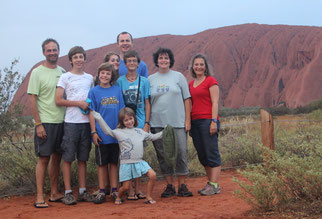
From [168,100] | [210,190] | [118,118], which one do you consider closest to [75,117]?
[118,118]

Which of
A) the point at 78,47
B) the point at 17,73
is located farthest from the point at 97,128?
the point at 17,73

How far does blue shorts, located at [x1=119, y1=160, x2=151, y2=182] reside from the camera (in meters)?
4.44

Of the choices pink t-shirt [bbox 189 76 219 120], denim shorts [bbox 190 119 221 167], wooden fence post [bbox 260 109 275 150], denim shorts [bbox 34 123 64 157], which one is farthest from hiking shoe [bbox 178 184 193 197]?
wooden fence post [bbox 260 109 275 150]

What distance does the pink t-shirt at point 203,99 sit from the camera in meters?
4.85

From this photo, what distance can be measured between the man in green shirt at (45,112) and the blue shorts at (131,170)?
0.91 metres

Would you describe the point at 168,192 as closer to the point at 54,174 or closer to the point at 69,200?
the point at 69,200

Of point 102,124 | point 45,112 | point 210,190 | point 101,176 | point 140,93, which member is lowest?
point 210,190

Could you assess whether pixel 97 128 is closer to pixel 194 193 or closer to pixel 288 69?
pixel 194 193

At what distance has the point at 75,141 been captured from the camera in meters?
4.59

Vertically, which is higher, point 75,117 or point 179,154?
point 75,117

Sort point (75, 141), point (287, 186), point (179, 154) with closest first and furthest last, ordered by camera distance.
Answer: point (287, 186)
point (75, 141)
point (179, 154)

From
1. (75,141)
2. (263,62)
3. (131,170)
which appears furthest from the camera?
(263,62)

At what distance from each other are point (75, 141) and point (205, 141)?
5.48 feet

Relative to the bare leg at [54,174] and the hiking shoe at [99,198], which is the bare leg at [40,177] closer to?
the bare leg at [54,174]
